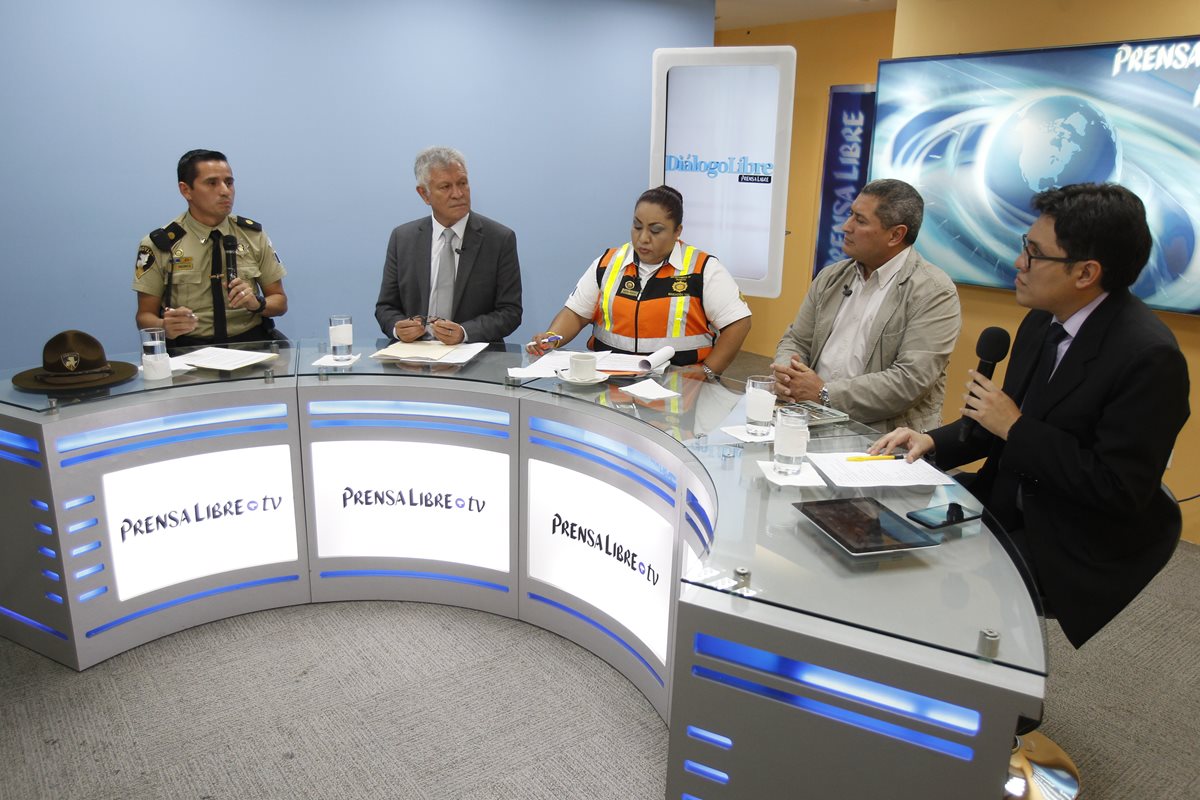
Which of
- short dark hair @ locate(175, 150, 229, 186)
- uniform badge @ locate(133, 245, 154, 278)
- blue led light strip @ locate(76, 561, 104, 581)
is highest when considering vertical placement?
short dark hair @ locate(175, 150, 229, 186)

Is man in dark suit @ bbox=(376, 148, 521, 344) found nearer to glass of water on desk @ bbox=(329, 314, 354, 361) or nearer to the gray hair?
the gray hair

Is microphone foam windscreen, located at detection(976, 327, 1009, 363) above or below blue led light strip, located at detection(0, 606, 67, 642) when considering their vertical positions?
above

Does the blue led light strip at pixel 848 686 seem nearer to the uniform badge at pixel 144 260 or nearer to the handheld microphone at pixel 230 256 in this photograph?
the handheld microphone at pixel 230 256

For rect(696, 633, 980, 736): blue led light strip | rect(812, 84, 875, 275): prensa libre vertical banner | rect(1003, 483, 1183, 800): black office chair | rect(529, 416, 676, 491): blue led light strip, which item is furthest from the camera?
rect(812, 84, 875, 275): prensa libre vertical banner

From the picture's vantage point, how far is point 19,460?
2527 millimetres

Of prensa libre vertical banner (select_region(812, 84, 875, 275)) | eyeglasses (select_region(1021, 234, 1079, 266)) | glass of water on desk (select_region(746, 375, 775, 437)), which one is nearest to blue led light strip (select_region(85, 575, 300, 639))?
glass of water on desk (select_region(746, 375, 775, 437))

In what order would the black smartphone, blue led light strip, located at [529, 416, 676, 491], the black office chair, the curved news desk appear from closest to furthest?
the curved news desk → the black smartphone → the black office chair → blue led light strip, located at [529, 416, 676, 491]

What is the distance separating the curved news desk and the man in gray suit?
516 mm

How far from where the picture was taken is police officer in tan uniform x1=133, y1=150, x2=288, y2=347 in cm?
338

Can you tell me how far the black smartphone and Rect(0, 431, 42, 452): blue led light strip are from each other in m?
2.53

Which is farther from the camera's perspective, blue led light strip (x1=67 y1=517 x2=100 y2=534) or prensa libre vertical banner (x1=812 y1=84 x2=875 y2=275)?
prensa libre vertical banner (x1=812 y1=84 x2=875 y2=275)

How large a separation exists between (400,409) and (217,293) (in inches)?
47.2

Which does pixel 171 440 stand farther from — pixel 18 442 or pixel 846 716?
pixel 846 716

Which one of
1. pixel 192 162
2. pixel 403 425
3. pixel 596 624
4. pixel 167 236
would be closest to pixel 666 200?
pixel 403 425
